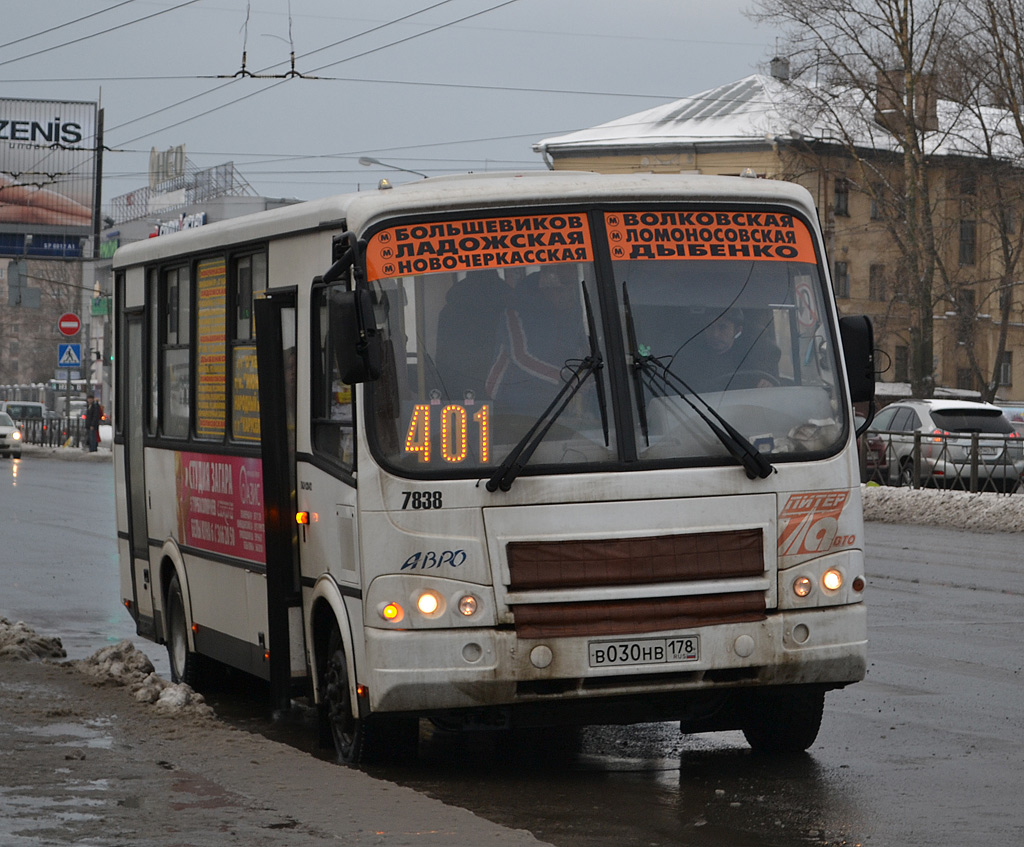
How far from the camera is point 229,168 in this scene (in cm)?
9338

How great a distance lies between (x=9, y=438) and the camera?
52.6 meters

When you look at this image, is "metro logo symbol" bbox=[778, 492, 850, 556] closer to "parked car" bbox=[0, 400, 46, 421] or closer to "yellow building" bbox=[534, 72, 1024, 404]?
"yellow building" bbox=[534, 72, 1024, 404]

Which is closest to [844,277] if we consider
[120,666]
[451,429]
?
[120,666]

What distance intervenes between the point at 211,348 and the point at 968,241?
226ft

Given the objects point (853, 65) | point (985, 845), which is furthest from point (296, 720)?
point (853, 65)

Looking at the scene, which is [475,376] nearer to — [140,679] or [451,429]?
[451,429]

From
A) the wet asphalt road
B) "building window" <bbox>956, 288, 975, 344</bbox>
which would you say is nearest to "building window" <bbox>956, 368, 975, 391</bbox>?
"building window" <bbox>956, 288, 975, 344</bbox>

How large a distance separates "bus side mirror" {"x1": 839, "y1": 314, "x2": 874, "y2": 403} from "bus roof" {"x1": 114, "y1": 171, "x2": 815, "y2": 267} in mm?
535

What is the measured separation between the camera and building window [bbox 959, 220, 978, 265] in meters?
74.8

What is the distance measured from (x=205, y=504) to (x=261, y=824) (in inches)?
153

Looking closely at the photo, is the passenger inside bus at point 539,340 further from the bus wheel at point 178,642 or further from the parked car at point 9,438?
the parked car at point 9,438

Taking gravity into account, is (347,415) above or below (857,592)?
above

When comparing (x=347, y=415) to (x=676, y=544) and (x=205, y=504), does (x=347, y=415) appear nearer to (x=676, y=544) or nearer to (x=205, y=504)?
(x=676, y=544)

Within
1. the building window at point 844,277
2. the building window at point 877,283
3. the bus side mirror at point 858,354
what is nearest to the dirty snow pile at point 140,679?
the bus side mirror at point 858,354
